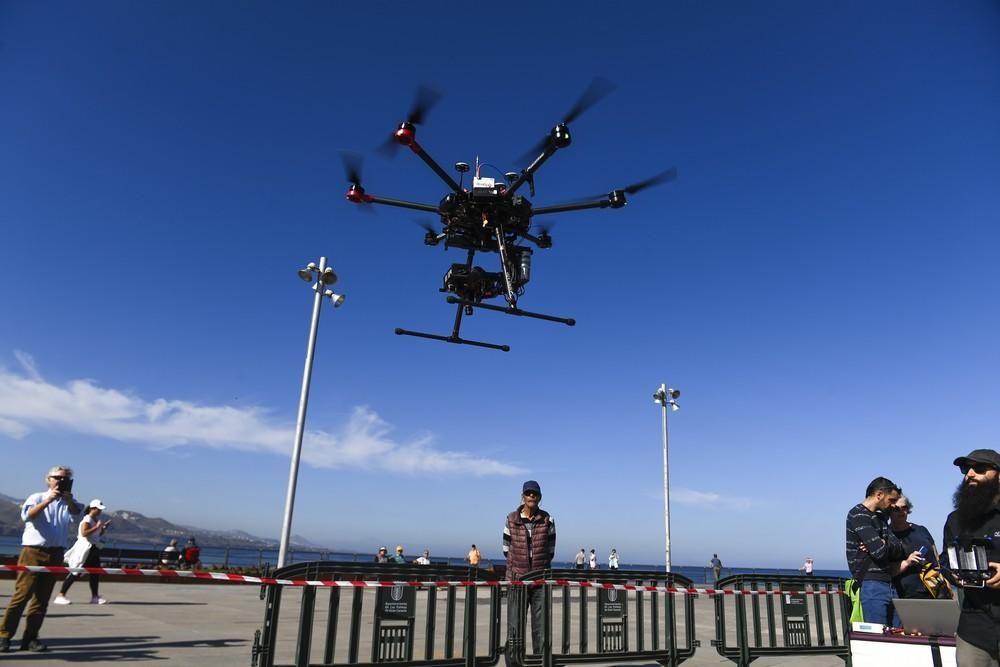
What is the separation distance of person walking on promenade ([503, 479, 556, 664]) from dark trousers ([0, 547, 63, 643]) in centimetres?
461

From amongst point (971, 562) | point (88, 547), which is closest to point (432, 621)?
point (971, 562)

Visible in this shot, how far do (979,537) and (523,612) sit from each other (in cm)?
407

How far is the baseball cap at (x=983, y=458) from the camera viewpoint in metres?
3.88

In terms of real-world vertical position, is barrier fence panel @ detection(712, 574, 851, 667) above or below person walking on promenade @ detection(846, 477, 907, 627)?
below

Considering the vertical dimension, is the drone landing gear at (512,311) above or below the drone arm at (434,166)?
below

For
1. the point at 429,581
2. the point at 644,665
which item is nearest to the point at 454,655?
the point at 429,581

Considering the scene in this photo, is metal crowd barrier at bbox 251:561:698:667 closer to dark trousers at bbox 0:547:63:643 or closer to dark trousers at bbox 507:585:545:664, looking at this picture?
dark trousers at bbox 507:585:545:664

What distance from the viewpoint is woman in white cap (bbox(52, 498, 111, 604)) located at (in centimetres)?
1046

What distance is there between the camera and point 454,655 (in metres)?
6.26

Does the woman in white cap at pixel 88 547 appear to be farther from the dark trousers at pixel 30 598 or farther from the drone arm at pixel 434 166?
the drone arm at pixel 434 166

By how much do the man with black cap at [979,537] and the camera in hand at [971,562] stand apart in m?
0.02

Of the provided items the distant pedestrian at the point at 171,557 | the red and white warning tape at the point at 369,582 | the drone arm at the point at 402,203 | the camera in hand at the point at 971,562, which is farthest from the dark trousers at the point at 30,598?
the distant pedestrian at the point at 171,557

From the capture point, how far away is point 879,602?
634cm

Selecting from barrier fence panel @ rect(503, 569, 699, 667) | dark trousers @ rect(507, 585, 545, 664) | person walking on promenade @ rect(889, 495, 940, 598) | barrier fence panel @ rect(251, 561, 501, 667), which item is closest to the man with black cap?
person walking on promenade @ rect(889, 495, 940, 598)
